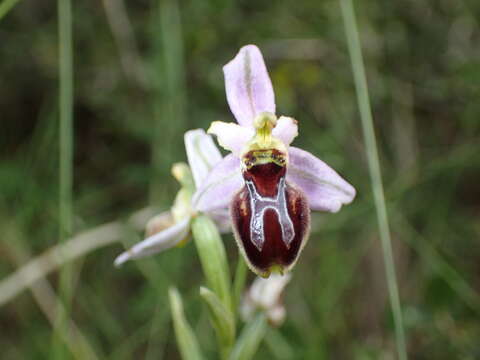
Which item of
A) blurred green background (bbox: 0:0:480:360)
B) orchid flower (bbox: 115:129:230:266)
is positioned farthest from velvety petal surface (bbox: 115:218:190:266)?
blurred green background (bbox: 0:0:480:360)

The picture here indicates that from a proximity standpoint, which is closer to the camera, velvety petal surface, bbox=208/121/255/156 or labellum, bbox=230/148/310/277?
labellum, bbox=230/148/310/277

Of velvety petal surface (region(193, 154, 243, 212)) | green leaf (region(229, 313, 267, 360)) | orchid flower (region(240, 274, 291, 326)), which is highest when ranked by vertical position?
velvety petal surface (region(193, 154, 243, 212))

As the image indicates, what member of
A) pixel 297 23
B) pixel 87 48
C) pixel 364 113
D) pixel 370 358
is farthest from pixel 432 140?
pixel 87 48

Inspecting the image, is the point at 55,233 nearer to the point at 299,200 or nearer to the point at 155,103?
the point at 155,103

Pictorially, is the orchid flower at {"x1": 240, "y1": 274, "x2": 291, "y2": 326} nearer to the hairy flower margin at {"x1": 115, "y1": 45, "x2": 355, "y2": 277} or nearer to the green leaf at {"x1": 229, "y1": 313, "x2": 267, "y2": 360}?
the green leaf at {"x1": 229, "y1": 313, "x2": 267, "y2": 360}

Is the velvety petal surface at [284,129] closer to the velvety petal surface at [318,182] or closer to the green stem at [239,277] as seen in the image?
the velvety petal surface at [318,182]

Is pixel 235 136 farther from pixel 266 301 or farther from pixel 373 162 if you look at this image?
pixel 266 301

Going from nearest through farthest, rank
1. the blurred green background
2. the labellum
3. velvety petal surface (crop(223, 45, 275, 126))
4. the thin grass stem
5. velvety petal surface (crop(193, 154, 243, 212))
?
the labellum
velvety petal surface (crop(223, 45, 275, 126))
velvety petal surface (crop(193, 154, 243, 212))
the thin grass stem
the blurred green background
